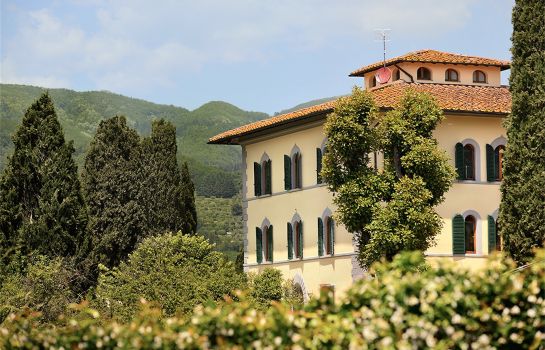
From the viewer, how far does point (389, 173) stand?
41719 millimetres

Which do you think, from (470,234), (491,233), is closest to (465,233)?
(470,234)

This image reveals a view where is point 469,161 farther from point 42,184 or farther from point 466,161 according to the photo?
point 42,184

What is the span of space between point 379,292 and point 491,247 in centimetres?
3599

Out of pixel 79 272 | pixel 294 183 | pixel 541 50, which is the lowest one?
pixel 79 272

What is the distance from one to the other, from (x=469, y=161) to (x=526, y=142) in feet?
27.0

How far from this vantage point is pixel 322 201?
50.3 metres

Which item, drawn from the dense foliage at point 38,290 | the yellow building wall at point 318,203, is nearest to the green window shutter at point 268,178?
the yellow building wall at point 318,203

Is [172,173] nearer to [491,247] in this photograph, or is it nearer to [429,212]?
[491,247]

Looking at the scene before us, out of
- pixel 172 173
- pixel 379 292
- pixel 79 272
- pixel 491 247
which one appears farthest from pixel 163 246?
pixel 379 292

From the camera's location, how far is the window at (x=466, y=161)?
48312 mm

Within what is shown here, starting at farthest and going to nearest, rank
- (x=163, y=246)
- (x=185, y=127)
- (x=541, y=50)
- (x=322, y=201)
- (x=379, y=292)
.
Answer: (x=185, y=127) < (x=322, y=201) < (x=163, y=246) < (x=541, y=50) < (x=379, y=292)

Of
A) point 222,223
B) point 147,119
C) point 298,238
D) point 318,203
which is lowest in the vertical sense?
point 298,238

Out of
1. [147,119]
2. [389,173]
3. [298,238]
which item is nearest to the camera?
[389,173]

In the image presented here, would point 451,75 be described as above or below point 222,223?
above
